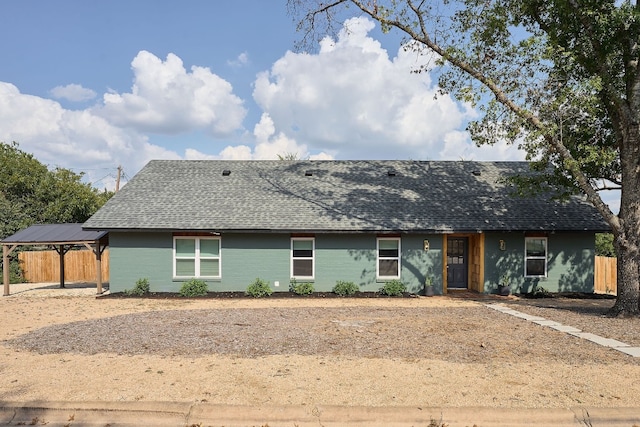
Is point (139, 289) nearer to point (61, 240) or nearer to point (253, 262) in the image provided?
point (61, 240)

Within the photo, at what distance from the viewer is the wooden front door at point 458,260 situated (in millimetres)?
17391

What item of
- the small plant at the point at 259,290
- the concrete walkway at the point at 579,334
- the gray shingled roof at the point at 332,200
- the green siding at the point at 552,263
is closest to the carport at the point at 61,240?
the gray shingled roof at the point at 332,200

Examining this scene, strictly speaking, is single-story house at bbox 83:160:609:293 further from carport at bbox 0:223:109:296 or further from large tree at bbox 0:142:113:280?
large tree at bbox 0:142:113:280

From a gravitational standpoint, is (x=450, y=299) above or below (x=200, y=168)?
below

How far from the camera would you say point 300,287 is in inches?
613

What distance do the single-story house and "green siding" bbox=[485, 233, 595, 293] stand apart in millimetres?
40

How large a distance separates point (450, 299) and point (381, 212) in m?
4.28

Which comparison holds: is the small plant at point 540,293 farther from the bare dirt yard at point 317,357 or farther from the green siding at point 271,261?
the bare dirt yard at point 317,357

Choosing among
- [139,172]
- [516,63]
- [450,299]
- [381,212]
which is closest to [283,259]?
[381,212]

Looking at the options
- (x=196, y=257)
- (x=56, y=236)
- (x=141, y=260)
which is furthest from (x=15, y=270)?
(x=196, y=257)

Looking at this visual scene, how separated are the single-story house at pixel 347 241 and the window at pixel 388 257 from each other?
4 cm

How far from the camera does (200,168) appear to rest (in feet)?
66.4

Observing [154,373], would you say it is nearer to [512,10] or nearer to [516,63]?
[516,63]

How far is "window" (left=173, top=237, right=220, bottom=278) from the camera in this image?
16.0 meters
